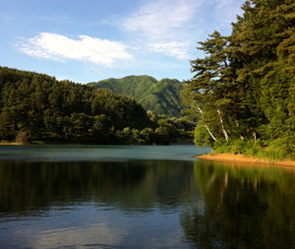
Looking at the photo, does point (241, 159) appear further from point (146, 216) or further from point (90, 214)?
point (90, 214)

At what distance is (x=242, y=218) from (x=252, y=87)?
134ft

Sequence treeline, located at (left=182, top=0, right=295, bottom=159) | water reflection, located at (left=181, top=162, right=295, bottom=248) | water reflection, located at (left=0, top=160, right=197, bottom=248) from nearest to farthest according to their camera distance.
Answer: water reflection, located at (left=0, top=160, right=197, bottom=248) → water reflection, located at (left=181, top=162, right=295, bottom=248) → treeline, located at (left=182, top=0, right=295, bottom=159)

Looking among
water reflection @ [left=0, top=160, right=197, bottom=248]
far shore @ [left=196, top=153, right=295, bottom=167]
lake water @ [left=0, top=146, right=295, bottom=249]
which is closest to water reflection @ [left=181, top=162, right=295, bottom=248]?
lake water @ [left=0, top=146, right=295, bottom=249]

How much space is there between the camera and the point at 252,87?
2009 inches

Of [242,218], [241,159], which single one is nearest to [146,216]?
[242,218]

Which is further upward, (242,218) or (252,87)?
(252,87)

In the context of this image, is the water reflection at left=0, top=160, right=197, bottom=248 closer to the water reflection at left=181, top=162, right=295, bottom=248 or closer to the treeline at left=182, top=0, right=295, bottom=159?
the water reflection at left=181, top=162, right=295, bottom=248

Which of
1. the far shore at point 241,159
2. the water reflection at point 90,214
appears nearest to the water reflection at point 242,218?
the water reflection at point 90,214

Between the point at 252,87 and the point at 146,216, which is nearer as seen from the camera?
the point at 146,216

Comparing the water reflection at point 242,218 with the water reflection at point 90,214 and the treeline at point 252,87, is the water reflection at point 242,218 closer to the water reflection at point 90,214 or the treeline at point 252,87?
the water reflection at point 90,214

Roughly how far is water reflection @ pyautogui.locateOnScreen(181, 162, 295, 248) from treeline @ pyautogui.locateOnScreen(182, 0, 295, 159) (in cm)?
2344

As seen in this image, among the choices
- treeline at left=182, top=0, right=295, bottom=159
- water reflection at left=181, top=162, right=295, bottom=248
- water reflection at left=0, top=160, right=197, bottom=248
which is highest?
treeline at left=182, top=0, right=295, bottom=159

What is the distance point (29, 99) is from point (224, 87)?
6714 inches

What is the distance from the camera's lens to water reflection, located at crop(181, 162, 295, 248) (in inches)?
428
